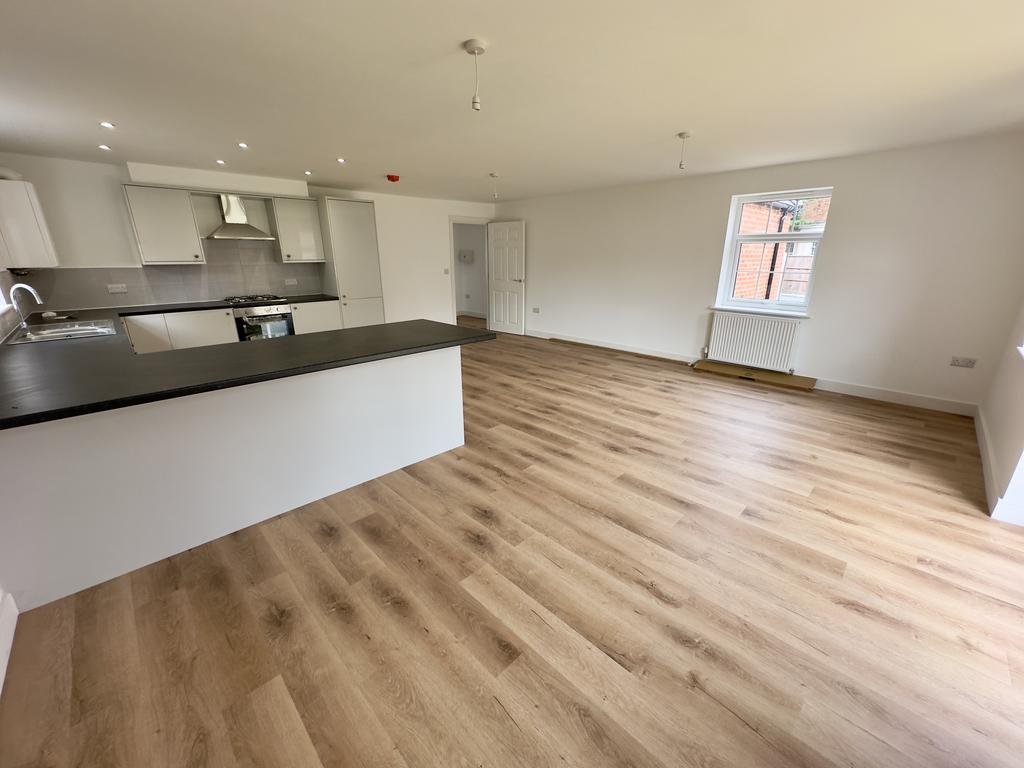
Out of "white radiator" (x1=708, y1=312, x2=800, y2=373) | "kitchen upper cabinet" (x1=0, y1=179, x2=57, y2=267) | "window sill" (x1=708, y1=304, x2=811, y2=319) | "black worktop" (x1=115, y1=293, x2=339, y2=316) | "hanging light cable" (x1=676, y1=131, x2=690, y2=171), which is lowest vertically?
"white radiator" (x1=708, y1=312, x2=800, y2=373)

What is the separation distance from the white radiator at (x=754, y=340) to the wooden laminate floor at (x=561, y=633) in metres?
2.17

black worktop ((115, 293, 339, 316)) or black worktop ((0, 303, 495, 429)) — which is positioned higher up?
black worktop ((115, 293, 339, 316))

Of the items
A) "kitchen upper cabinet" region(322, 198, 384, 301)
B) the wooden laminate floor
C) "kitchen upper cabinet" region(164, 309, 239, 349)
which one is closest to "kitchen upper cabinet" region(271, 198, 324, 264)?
"kitchen upper cabinet" region(322, 198, 384, 301)

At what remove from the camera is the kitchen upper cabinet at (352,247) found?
16.9 ft

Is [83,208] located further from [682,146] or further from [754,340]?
[754,340]

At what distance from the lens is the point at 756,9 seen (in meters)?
1.59

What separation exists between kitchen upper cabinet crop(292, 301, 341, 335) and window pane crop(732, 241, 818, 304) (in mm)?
5088

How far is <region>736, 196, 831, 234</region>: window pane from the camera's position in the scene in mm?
4328

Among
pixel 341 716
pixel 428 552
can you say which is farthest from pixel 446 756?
pixel 428 552

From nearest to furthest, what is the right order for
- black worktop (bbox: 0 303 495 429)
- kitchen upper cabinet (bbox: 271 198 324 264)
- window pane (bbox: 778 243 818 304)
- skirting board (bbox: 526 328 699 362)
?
black worktop (bbox: 0 303 495 429), window pane (bbox: 778 243 818 304), kitchen upper cabinet (bbox: 271 198 324 264), skirting board (bbox: 526 328 699 362)

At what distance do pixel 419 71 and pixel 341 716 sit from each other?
2859 millimetres

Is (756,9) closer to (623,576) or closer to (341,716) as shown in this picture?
(623,576)

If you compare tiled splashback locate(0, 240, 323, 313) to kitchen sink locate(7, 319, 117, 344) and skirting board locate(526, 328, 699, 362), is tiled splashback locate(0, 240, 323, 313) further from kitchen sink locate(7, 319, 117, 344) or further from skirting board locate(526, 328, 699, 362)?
skirting board locate(526, 328, 699, 362)

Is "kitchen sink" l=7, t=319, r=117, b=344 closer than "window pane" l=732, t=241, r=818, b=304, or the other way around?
"kitchen sink" l=7, t=319, r=117, b=344
